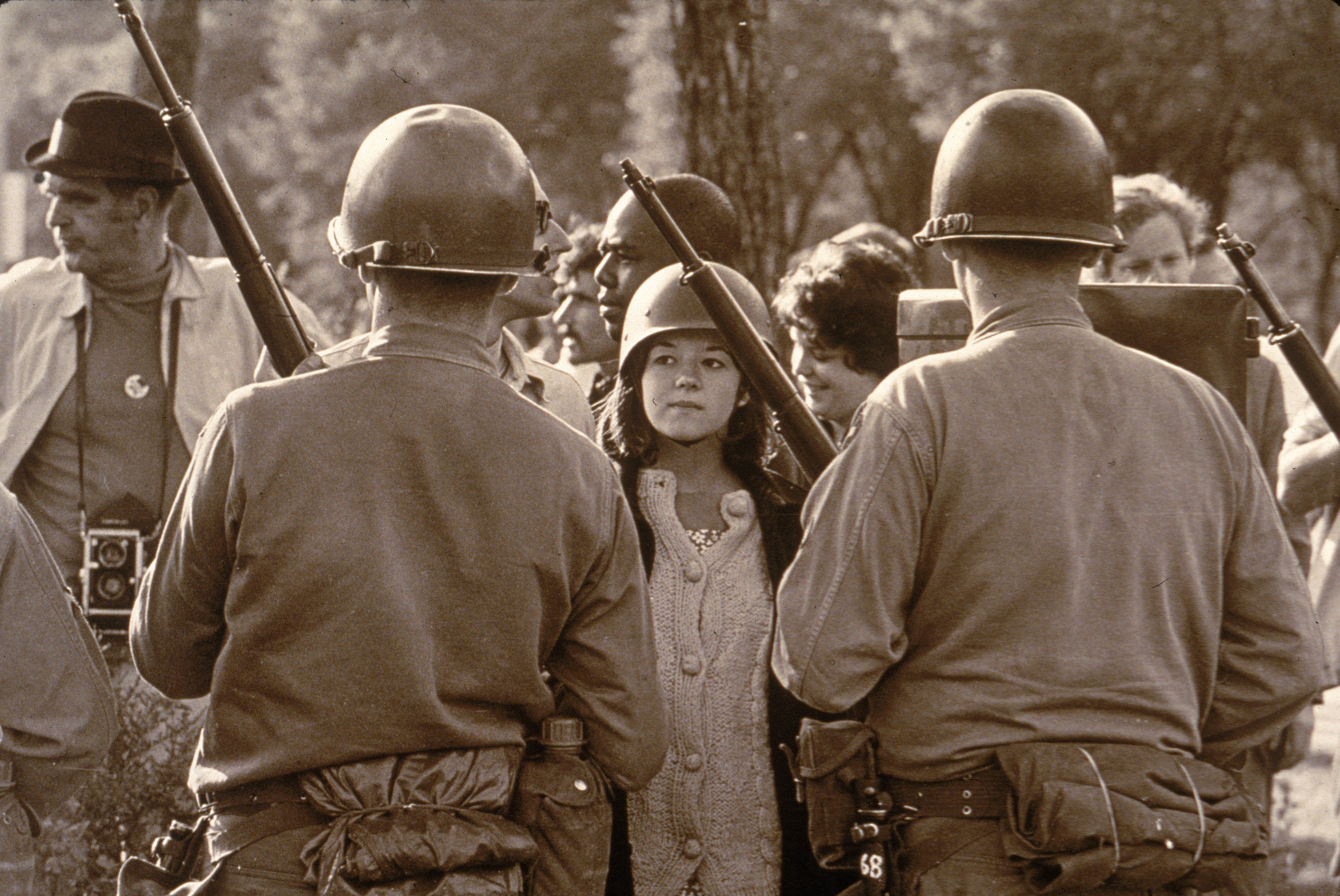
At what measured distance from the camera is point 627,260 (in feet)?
18.5

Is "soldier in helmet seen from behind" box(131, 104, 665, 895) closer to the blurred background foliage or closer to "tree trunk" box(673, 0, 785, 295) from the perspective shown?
"tree trunk" box(673, 0, 785, 295)

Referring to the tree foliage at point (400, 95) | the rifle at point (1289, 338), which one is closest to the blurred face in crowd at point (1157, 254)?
the rifle at point (1289, 338)

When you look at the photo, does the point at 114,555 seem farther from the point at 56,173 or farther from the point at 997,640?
the point at 997,640

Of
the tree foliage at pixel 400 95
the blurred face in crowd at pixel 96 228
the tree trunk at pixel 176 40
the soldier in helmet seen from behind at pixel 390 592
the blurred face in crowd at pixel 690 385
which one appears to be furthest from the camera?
the tree foliage at pixel 400 95

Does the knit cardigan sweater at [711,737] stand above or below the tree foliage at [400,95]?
below

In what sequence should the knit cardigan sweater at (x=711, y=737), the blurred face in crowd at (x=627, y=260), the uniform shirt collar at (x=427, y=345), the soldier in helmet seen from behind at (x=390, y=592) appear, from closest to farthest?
the soldier in helmet seen from behind at (x=390, y=592) → the uniform shirt collar at (x=427, y=345) → the knit cardigan sweater at (x=711, y=737) → the blurred face in crowd at (x=627, y=260)

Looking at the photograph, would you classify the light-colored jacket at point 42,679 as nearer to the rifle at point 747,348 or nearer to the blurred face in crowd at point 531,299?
the rifle at point 747,348

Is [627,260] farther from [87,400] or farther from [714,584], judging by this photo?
[87,400]

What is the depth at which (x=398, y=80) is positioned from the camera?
18.1m

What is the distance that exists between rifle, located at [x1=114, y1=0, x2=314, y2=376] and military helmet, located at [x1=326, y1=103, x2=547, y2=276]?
4.34 ft

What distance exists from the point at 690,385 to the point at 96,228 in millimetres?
2751

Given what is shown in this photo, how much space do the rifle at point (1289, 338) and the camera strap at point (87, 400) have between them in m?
3.67

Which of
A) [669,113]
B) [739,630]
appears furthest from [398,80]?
[739,630]

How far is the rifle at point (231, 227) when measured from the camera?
4.69 m
